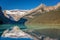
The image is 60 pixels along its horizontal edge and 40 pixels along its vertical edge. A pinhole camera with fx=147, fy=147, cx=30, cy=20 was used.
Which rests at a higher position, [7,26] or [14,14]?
[14,14]

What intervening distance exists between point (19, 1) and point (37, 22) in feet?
1.98

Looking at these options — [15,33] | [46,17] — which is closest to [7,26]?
[15,33]

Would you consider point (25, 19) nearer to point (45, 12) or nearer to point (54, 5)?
point (45, 12)

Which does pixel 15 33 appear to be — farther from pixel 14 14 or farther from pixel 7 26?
pixel 14 14

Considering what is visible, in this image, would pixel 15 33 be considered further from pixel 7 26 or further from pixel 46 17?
pixel 46 17

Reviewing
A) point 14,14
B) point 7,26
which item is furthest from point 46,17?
point 7,26

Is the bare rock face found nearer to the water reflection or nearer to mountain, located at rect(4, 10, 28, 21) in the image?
the water reflection

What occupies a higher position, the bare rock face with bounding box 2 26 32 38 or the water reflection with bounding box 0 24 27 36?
the water reflection with bounding box 0 24 27 36

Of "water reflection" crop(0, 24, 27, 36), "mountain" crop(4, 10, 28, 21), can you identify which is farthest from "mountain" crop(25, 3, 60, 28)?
"mountain" crop(4, 10, 28, 21)

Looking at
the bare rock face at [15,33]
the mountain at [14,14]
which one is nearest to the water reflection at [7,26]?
the bare rock face at [15,33]

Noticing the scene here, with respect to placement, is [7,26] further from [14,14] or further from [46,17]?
[46,17]

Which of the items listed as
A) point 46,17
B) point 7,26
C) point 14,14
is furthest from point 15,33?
point 46,17

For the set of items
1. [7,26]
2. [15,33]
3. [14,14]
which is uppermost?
[14,14]

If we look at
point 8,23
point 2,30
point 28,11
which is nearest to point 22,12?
point 28,11
